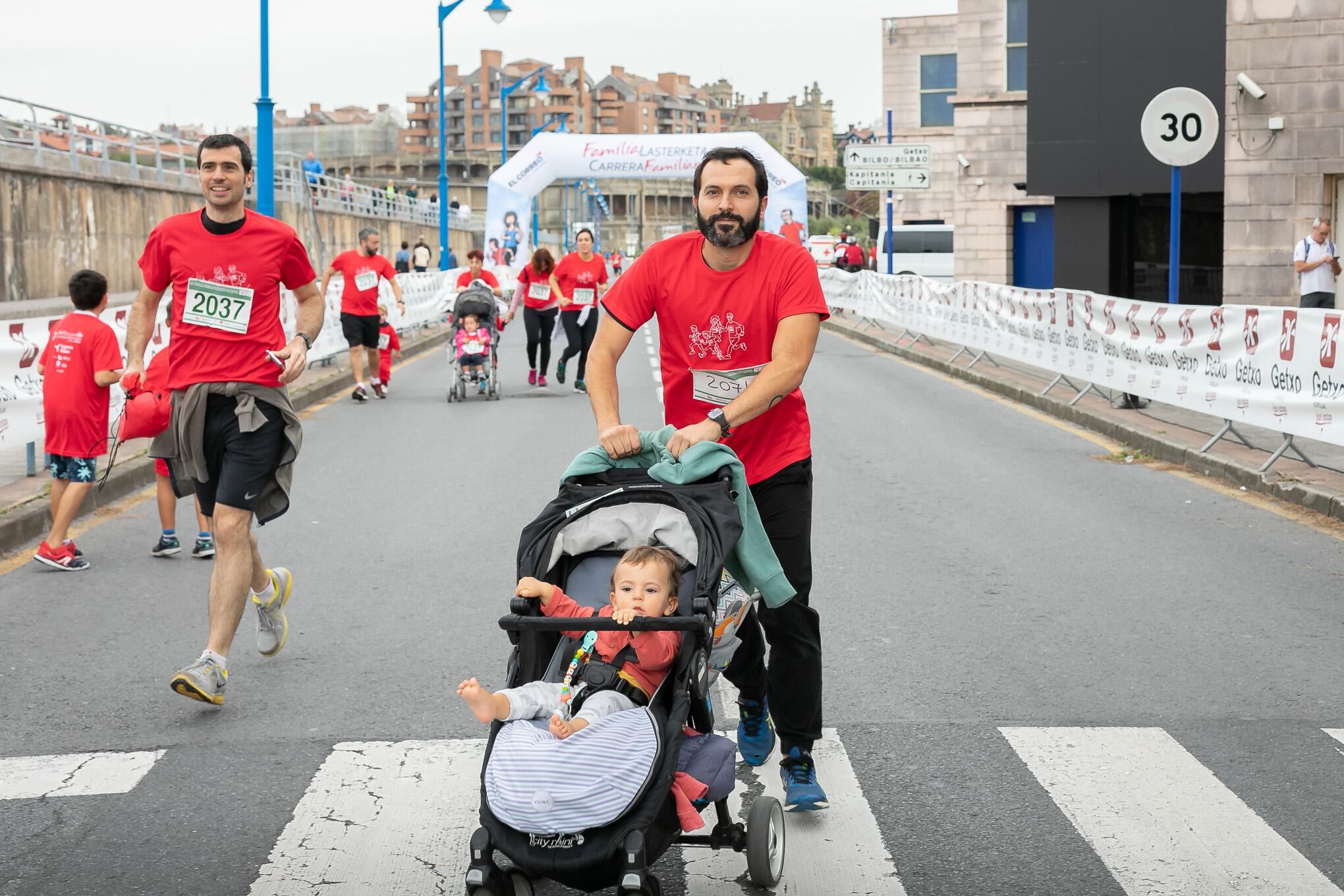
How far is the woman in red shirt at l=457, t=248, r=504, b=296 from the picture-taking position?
65.4 feet

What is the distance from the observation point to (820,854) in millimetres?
4289

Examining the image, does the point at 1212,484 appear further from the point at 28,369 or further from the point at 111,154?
the point at 111,154

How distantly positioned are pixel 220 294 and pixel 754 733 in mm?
2709

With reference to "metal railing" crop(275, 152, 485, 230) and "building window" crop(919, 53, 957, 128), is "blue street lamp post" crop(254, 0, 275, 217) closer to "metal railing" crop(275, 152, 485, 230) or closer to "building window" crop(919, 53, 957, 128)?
"metal railing" crop(275, 152, 485, 230)

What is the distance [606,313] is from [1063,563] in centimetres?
455

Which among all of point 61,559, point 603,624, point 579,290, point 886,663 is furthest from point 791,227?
point 603,624

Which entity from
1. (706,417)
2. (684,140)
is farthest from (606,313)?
(684,140)

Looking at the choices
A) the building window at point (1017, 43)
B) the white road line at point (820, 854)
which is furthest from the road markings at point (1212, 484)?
the building window at point (1017, 43)

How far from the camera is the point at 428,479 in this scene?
11.9 m

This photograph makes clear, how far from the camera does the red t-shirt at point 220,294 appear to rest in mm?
6039

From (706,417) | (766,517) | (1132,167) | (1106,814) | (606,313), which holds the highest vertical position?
(1132,167)

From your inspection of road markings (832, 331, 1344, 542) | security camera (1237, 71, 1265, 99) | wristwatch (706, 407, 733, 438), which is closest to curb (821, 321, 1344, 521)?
road markings (832, 331, 1344, 542)

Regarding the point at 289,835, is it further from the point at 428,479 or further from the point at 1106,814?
the point at 428,479

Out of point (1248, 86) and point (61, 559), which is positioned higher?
point (1248, 86)
